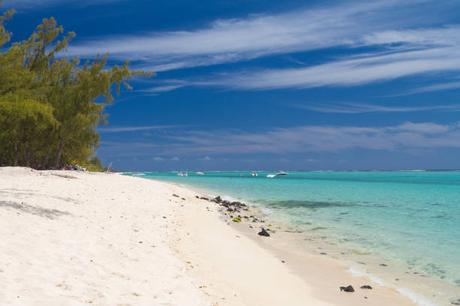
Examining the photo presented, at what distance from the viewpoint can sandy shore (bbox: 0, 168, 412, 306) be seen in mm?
8242

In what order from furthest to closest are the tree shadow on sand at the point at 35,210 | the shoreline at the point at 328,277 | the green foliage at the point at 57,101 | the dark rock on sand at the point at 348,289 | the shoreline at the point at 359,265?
1. the green foliage at the point at 57,101
2. the tree shadow on sand at the point at 35,210
3. the shoreline at the point at 359,265
4. the dark rock on sand at the point at 348,289
5. the shoreline at the point at 328,277

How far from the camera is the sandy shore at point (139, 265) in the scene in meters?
8.24

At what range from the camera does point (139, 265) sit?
1052 centimetres

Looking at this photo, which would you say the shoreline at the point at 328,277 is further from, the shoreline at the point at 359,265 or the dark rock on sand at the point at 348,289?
the dark rock on sand at the point at 348,289

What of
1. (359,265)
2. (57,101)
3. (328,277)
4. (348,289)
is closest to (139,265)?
(348,289)

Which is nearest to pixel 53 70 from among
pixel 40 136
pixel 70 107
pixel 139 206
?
pixel 70 107

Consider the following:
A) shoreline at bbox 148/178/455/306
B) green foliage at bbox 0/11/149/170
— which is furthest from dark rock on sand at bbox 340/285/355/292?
green foliage at bbox 0/11/149/170

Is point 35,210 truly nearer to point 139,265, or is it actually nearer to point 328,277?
point 139,265

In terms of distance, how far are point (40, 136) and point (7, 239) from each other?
36.9 m

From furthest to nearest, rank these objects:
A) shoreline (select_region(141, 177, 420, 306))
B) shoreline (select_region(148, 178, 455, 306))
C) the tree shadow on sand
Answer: the tree shadow on sand < shoreline (select_region(148, 178, 455, 306)) < shoreline (select_region(141, 177, 420, 306))

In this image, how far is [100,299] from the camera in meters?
7.79

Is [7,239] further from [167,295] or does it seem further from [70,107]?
[70,107]

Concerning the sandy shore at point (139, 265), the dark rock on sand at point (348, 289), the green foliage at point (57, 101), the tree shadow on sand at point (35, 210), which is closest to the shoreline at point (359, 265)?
the sandy shore at point (139, 265)

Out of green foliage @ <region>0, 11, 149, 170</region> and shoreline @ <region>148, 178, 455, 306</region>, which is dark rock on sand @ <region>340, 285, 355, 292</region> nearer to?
shoreline @ <region>148, 178, 455, 306</region>
